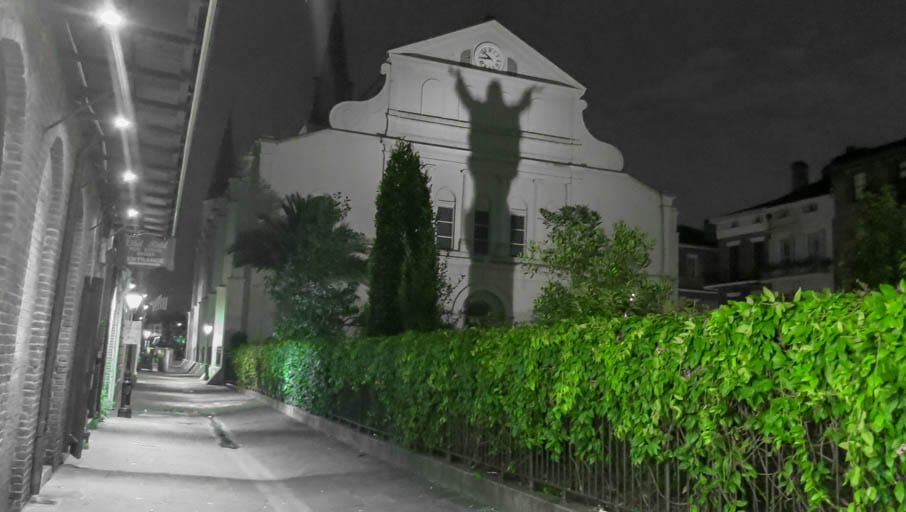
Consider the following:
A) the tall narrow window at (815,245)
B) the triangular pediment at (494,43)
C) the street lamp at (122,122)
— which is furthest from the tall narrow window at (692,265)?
the street lamp at (122,122)

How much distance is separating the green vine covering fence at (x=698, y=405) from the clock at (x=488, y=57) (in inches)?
1246

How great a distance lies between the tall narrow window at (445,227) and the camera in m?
40.4

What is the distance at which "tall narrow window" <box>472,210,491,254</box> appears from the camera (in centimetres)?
4142

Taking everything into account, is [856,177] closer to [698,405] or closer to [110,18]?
[698,405]

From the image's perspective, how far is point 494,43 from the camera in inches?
1644

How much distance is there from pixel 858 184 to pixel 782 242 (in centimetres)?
687

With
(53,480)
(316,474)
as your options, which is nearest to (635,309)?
(316,474)

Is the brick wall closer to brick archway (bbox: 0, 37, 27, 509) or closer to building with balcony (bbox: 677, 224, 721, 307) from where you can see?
brick archway (bbox: 0, 37, 27, 509)

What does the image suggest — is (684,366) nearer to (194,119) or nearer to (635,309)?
(194,119)

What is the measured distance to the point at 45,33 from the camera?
651 centimetres

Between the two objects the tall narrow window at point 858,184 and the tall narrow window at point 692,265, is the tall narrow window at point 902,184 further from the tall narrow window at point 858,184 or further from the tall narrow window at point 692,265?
the tall narrow window at point 692,265

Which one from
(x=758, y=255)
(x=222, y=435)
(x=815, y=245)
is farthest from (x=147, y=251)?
(x=758, y=255)

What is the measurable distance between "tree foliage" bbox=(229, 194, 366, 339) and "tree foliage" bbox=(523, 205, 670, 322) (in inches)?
510

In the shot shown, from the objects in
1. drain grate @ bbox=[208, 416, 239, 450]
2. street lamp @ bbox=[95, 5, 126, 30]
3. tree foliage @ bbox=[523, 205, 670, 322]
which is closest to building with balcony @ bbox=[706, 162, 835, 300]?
tree foliage @ bbox=[523, 205, 670, 322]
